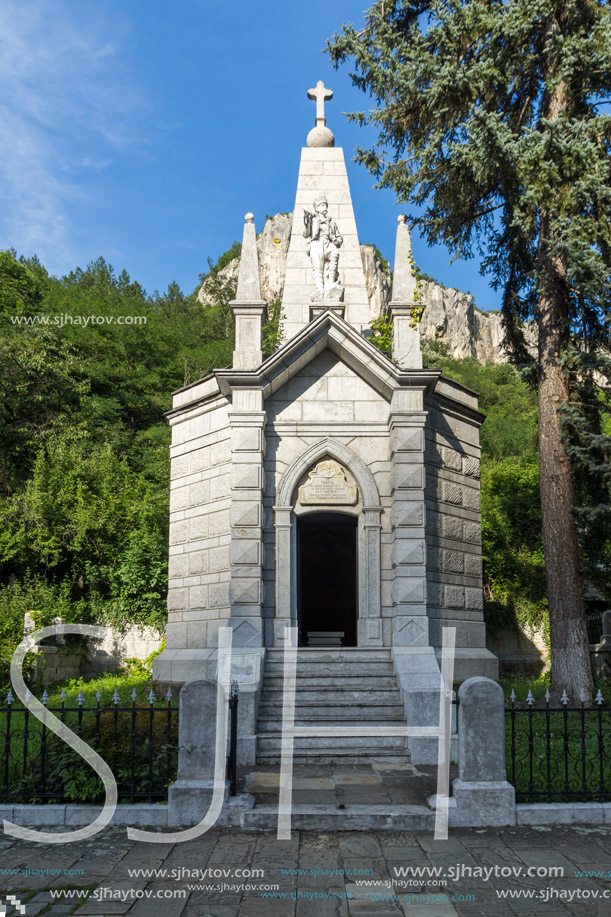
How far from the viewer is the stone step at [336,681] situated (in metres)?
9.80

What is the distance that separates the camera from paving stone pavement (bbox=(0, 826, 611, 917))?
4734 mm

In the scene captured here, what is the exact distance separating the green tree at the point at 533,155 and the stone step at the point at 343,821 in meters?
6.62

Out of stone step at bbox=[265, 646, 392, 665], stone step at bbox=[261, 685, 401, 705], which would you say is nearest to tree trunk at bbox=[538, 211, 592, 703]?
stone step at bbox=[265, 646, 392, 665]

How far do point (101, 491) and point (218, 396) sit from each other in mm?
10590

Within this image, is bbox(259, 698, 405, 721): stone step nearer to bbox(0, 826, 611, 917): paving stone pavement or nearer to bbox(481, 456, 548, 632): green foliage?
bbox(0, 826, 611, 917): paving stone pavement

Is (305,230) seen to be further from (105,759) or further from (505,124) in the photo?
(105,759)

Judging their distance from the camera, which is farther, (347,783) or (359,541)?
(359,541)

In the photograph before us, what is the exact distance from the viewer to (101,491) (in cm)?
2169

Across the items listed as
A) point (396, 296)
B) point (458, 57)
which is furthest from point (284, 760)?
point (458, 57)

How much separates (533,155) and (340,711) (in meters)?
9.13

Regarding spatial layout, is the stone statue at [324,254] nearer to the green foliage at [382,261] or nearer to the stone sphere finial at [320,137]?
the stone sphere finial at [320,137]

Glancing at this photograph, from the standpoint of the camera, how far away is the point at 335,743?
8805 mm

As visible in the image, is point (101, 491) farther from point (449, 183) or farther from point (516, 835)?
point (516, 835)

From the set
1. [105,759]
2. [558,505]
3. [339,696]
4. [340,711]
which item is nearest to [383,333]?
[558,505]
